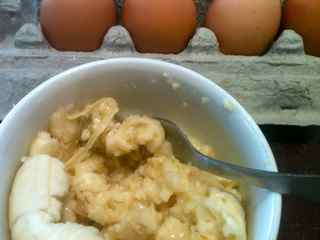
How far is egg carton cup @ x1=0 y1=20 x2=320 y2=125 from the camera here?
80cm

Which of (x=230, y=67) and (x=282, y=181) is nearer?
(x=282, y=181)

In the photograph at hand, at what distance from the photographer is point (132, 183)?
2.02 feet

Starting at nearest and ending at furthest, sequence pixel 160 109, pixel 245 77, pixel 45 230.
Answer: pixel 45 230 < pixel 160 109 < pixel 245 77

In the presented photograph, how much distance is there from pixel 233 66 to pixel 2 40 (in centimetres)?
41

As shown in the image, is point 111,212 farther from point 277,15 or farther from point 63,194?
point 277,15

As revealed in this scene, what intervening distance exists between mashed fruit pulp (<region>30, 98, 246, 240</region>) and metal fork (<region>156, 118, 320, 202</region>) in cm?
2

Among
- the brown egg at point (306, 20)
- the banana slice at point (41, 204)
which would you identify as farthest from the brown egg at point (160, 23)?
the banana slice at point (41, 204)

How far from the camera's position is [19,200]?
0.56 meters

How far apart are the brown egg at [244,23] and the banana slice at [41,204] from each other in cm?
38

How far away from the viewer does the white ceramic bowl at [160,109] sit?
0.58m

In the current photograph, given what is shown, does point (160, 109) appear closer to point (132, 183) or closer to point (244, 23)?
point (132, 183)

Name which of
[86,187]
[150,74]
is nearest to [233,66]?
[150,74]

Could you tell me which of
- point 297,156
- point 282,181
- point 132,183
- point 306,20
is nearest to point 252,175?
point 282,181

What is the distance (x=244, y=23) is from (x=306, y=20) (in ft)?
0.37
